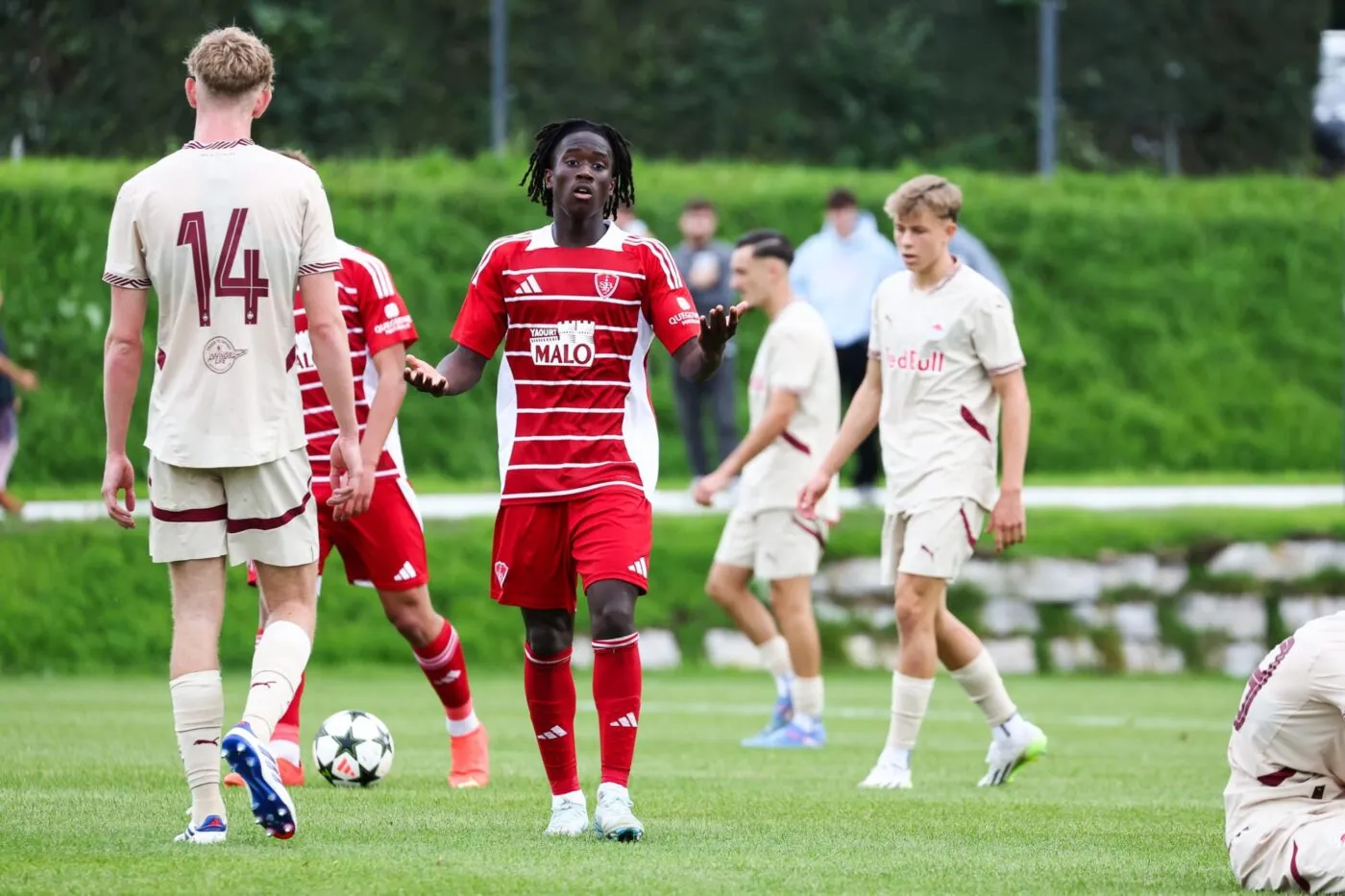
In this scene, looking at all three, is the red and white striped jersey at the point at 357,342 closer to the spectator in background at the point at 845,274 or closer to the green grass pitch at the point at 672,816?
the green grass pitch at the point at 672,816

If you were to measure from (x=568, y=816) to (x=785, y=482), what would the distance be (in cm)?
495

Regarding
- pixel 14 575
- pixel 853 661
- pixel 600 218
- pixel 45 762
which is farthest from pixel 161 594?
pixel 600 218

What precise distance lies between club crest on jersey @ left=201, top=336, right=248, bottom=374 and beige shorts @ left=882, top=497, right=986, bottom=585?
3.58m

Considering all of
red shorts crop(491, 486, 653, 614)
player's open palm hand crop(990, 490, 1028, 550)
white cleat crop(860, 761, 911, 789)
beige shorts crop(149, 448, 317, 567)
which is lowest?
white cleat crop(860, 761, 911, 789)

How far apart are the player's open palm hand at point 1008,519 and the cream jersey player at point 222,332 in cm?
342

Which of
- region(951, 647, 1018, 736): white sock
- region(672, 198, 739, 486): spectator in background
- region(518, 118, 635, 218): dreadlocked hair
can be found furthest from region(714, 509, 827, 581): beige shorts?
region(672, 198, 739, 486): spectator in background

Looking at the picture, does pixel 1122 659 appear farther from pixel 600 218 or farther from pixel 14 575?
pixel 600 218

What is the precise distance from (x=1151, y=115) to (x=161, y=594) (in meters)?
21.6

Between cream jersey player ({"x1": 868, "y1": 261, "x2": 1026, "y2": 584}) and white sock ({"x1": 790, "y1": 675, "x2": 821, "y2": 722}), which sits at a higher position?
cream jersey player ({"x1": 868, "y1": 261, "x2": 1026, "y2": 584})

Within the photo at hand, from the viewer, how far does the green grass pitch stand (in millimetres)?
5895

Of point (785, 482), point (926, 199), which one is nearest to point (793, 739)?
point (785, 482)

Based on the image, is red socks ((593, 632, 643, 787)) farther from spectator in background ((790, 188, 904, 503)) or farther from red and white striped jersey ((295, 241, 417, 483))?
spectator in background ((790, 188, 904, 503))

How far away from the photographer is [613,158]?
23.6 ft

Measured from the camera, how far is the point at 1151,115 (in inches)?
1323
